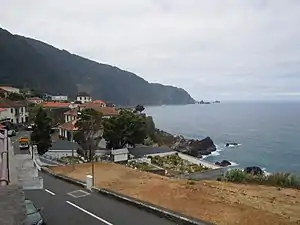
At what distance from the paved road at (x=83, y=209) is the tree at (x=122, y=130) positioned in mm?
20882

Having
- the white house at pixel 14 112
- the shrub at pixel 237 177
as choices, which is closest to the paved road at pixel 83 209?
the shrub at pixel 237 177

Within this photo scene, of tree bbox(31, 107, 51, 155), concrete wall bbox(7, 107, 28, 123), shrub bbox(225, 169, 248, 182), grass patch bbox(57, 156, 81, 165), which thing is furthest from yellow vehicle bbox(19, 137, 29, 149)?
concrete wall bbox(7, 107, 28, 123)

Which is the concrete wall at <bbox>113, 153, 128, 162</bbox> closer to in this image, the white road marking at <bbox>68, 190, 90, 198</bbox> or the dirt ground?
the dirt ground

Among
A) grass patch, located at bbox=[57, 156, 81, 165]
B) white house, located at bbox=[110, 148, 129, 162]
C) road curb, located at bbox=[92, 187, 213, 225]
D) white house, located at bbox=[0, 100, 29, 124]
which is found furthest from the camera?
white house, located at bbox=[0, 100, 29, 124]

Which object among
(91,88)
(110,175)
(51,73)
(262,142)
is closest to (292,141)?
(262,142)

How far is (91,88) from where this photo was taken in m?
198

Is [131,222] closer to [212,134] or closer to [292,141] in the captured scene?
[292,141]

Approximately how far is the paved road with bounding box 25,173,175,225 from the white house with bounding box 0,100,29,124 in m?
41.1

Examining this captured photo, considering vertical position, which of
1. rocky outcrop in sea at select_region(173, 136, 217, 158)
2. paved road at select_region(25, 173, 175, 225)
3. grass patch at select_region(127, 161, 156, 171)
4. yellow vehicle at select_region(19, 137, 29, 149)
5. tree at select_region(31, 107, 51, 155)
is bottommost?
rocky outcrop in sea at select_region(173, 136, 217, 158)

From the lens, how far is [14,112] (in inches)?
2286

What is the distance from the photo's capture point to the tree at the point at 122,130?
128 ft

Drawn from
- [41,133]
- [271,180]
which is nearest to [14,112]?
[41,133]

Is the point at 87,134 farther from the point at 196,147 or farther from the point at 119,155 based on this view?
the point at 196,147

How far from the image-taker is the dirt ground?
41.2 feet
